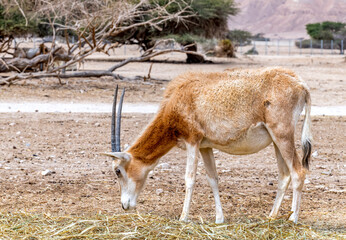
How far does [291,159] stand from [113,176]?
10.3ft

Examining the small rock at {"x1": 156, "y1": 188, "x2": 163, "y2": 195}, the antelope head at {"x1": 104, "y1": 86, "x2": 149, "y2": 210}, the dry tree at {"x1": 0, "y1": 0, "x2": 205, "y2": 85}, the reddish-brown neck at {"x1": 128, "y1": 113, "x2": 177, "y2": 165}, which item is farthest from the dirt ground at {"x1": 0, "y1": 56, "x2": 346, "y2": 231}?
the dry tree at {"x1": 0, "y1": 0, "x2": 205, "y2": 85}

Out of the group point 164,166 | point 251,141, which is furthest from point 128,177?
point 164,166

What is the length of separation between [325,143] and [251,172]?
257 centimetres

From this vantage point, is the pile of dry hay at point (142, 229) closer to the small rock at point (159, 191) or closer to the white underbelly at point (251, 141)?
the white underbelly at point (251, 141)

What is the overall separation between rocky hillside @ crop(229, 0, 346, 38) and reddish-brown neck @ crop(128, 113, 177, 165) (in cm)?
13813

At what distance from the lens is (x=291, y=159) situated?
18.8 ft

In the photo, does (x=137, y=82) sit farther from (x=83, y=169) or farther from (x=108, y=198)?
(x=108, y=198)

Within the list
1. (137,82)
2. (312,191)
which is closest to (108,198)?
(312,191)

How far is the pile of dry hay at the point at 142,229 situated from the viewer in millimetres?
5148

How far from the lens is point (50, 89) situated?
18.2 metres

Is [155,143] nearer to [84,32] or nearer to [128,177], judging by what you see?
[128,177]

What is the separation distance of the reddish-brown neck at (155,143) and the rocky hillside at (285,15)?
138 meters

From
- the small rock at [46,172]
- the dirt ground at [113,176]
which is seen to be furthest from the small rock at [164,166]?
the small rock at [46,172]

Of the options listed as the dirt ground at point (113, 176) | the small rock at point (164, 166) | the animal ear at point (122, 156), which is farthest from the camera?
the small rock at point (164, 166)
